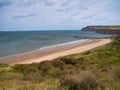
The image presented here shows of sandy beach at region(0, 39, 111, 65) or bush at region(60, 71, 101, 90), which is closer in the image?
bush at region(60, 71, 101, 90)

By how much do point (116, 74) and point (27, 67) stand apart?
9878 millimetres

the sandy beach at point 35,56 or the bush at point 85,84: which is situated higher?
the bush at point 85,84

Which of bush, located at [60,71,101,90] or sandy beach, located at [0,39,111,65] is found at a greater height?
bush, located at [60,71,101,90]

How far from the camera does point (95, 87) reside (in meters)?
5.39

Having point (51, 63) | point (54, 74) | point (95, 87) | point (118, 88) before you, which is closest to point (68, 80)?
point (95, 87)

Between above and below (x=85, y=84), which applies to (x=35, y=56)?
below

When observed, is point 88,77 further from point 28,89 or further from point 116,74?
point 28,89

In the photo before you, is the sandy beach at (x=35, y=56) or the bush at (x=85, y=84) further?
the sandy beach at (x=35, y=56)

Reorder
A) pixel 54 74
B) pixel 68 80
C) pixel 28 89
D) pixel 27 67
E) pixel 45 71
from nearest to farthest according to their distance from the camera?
pixel 28 89 → pixel 68 80 → pixel 54 74 → pixel 45 71 → pixel 27 67

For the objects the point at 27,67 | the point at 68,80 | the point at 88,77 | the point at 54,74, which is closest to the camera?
the point at 88,77

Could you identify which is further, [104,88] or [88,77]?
[88,77]

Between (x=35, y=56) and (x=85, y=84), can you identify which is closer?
(x=85, y=84)

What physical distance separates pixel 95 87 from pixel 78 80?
729 millimetres

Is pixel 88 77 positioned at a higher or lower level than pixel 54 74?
higher
